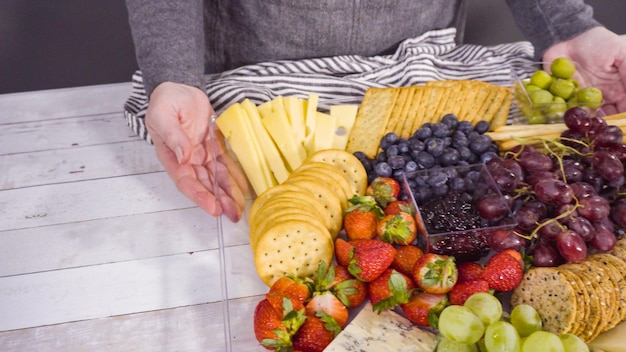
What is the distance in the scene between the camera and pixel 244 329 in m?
0.99

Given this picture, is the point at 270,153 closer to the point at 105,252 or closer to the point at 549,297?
the point at 105,252

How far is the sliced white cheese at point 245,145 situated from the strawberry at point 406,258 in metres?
0.32

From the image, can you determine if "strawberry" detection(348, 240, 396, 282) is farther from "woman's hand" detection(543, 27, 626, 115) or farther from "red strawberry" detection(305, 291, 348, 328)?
"woman's hand" detection(543, 27, 626, 115)

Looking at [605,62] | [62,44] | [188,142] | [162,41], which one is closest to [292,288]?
[188,142]

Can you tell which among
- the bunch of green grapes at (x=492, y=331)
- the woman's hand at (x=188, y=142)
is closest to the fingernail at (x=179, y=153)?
the woman's hand at (x=188, y=142)

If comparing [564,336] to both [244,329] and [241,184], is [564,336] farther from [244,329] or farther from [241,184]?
[241,184]

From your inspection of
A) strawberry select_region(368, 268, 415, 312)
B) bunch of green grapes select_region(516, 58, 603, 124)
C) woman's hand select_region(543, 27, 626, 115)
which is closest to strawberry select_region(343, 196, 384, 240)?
strawberry select_region(368, 268, 415, 312)

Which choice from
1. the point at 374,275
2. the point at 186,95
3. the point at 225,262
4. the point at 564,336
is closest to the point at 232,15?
the point at 186,95

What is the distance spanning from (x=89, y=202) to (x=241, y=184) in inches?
15.8

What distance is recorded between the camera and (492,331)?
834mm

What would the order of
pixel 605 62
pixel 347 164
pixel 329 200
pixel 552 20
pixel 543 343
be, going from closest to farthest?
1. pixel 543 343
2. pixel 329 200
3. pixel 347 164
4. pixel 605 62
5. pixel 552 20

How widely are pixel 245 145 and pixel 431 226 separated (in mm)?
426

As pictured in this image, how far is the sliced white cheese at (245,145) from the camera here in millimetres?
1228

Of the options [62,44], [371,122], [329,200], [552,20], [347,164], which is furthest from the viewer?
[62,44]
